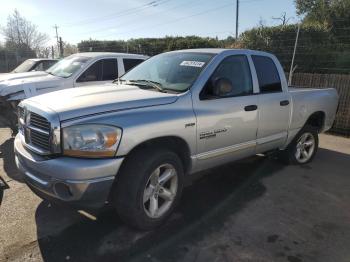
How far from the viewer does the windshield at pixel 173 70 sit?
418cm

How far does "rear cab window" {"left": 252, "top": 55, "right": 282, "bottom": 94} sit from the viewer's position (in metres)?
4.97

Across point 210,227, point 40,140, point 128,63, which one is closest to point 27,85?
point 128,63

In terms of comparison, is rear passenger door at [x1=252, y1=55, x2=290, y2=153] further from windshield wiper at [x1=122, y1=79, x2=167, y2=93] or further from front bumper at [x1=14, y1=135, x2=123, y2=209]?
front bumper at [x1=14, y1=135, x2=123, y2=209]

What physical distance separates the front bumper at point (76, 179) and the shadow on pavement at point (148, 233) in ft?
1.55

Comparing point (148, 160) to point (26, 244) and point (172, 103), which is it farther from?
point (26, 244)

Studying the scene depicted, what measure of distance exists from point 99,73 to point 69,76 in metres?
0.68

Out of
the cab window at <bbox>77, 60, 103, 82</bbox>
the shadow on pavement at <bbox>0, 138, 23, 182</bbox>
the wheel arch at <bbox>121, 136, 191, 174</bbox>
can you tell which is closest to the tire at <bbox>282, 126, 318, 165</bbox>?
the wheel arch at <bbox>121, 136, 191, 174</bbox>

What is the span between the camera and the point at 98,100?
352 cm

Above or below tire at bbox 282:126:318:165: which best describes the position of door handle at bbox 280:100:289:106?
above

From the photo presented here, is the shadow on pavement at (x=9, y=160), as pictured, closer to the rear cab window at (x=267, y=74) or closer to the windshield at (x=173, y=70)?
the windshield at (x=173, y=70)

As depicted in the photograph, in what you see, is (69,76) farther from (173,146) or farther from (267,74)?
(173,146)

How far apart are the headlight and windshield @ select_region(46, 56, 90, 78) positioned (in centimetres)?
514

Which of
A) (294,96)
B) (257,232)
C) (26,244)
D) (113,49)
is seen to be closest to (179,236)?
(257,232)

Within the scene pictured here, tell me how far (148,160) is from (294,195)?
2.43m
